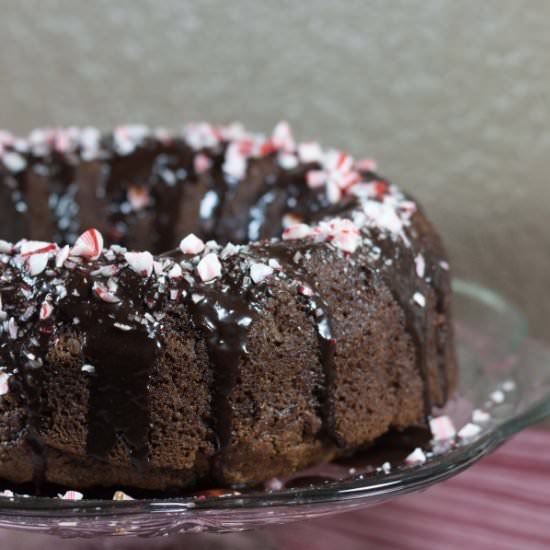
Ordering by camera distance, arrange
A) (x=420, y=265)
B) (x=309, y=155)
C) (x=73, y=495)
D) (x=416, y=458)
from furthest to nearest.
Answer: (x=309, y=155) < (x=420, y=265) < (x=416, y=458) < (x=73, y=495)

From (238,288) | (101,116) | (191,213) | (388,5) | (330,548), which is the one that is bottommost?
(330,548)

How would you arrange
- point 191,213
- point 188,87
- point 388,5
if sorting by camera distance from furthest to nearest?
point 188,87, point 388,5, point 191,213

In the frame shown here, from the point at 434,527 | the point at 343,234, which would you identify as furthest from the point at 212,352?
the point at 434,527

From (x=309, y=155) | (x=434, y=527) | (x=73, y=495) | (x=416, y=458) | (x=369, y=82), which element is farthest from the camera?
(x=369, y=82)

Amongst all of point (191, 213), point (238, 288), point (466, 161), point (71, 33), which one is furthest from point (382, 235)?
point (71, 33)

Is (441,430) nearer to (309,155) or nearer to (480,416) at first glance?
(480,416)

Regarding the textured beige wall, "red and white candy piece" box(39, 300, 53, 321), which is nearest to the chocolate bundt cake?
"red and white candy piece" box(39, 300, 53, 321)

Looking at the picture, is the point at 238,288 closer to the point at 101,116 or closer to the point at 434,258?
the point at 434,258
